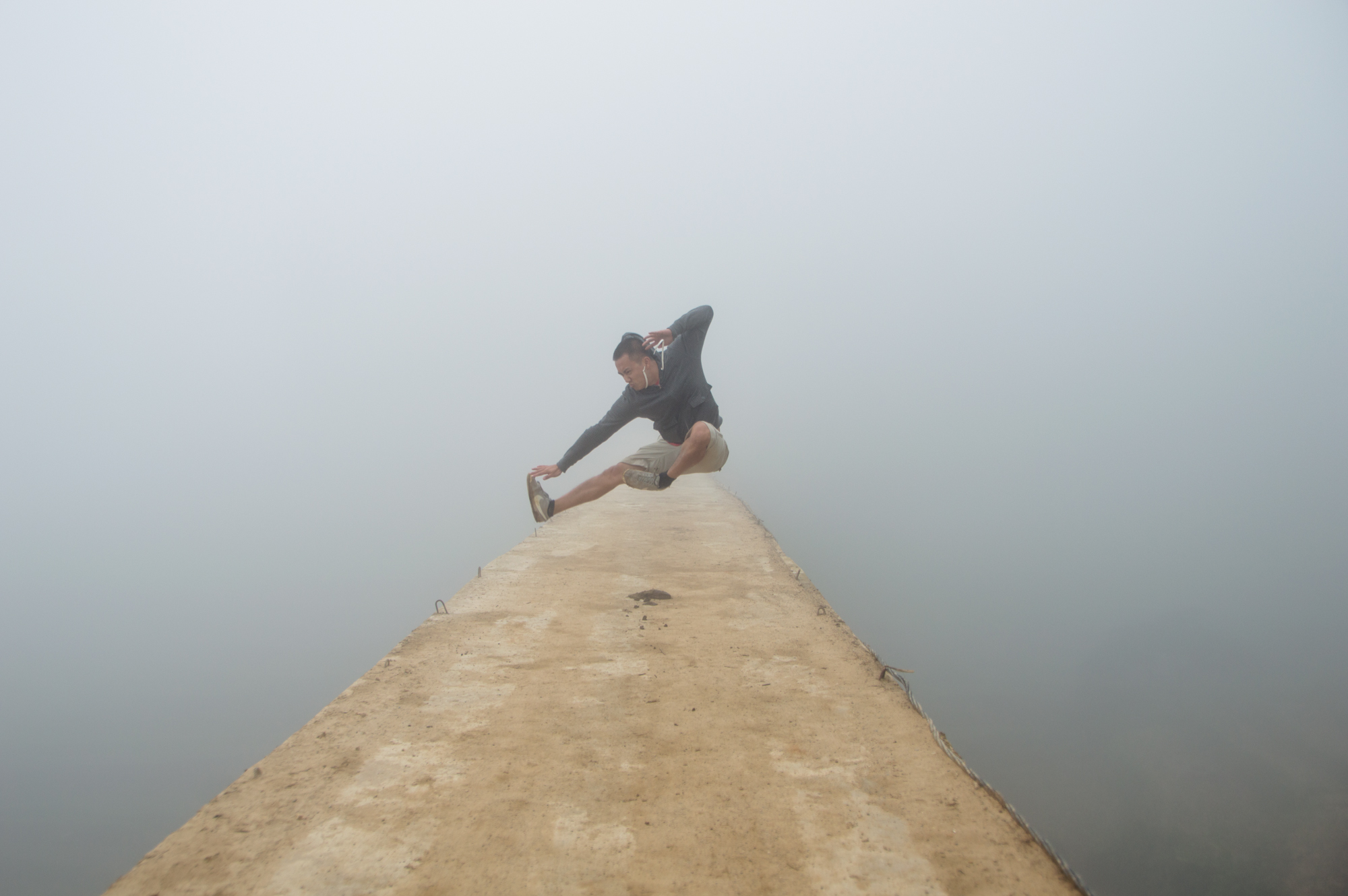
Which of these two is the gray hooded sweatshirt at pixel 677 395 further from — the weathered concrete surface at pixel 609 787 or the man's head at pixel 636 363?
the weathered concrete surface at pixel 609 787

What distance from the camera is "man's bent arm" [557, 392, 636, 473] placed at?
3.81m

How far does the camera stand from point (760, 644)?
277 cm

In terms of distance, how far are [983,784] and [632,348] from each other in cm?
294

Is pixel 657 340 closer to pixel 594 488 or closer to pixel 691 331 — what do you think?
pixel 691 331

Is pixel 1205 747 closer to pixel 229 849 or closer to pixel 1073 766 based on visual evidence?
pixel 1073 766

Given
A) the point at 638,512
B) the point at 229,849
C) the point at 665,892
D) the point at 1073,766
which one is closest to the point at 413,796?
the point at 229,849

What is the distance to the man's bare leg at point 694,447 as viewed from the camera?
12.7 feet

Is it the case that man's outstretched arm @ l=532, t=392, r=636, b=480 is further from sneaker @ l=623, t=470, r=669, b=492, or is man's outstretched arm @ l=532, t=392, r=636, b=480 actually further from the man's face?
sneaker @ l=623, t=470, r=669, b=492

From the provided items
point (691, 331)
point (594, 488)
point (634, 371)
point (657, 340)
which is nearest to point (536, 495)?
point (594, 488)

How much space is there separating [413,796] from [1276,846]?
10.5 metres

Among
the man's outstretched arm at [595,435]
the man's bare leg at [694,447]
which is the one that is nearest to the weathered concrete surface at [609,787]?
the man's outstretched arm at [595,435]

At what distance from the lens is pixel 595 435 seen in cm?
383

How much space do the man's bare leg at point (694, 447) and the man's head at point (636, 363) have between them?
43 cm

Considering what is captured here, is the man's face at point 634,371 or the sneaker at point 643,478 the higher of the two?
the man's face at point 634,371
